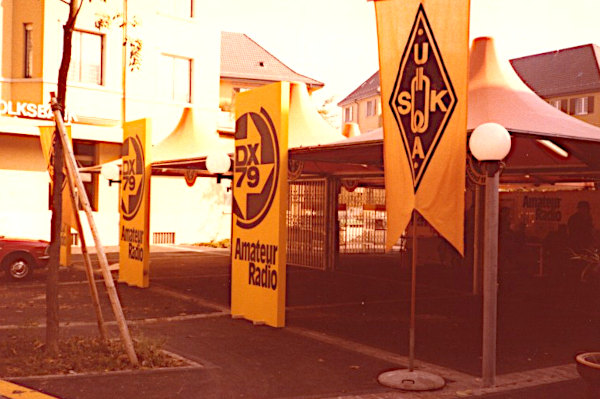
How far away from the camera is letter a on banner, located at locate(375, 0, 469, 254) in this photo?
23.4ft

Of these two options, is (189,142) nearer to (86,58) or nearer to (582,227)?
(86,58)

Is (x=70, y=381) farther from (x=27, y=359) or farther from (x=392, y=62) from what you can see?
(x=392, y=62)

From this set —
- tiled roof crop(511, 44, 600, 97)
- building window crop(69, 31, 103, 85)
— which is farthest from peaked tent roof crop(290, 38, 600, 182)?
tiled roof crop(511, 44, 600, 97)

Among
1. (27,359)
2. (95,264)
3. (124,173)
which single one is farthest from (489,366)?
(95,264)

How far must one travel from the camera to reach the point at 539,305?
14.0m

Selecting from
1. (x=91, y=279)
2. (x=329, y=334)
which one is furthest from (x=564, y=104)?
(x=91, y=279)

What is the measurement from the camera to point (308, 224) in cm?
2139

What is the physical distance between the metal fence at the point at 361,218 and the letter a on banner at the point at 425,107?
15052mm

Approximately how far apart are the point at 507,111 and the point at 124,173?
31.4 feet

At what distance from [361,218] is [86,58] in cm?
1240

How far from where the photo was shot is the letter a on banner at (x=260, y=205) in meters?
10.7

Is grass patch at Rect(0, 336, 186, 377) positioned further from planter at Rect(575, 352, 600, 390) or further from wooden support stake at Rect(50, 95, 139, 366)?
planter at Rect(575, 352, 600, 390)

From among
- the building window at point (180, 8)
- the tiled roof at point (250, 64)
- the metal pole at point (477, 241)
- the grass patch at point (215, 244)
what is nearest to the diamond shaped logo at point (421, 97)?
the metal pole at point (477, 241)

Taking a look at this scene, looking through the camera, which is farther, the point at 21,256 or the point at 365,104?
the point at 365,104
